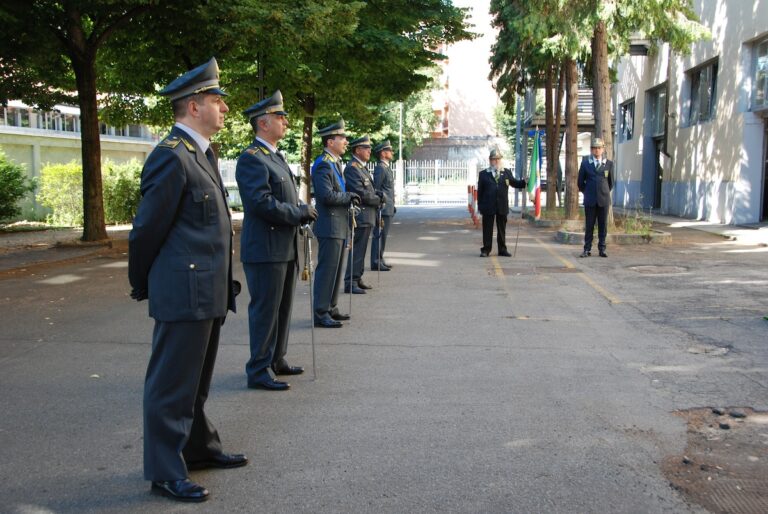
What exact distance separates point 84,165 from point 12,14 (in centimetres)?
362

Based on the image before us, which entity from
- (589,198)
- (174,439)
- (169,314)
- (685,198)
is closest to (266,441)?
(174,439)

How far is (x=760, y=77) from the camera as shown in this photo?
22688 mm

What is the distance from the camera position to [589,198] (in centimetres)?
1531

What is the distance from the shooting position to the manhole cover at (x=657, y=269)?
A: 13078 millimetres

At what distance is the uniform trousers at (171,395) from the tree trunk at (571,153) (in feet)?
59.0

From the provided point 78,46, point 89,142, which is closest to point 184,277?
point 89,142

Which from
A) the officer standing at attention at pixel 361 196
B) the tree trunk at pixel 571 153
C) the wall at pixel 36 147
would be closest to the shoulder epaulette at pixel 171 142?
the officer standing at attention at pixel 361 196

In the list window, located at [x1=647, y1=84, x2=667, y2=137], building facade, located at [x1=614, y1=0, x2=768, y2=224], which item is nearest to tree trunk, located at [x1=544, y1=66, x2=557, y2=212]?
building facade, located at [x1=614, y1=0, x2=768, y2=224]

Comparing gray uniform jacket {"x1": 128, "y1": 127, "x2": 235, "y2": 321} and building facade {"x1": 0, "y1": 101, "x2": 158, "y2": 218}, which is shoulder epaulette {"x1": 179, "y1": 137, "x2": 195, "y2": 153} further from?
building facade {"x1": 0, "y1": 101, "x2": 158, "y2": 218}

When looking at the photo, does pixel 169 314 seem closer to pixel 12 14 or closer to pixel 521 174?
pixel 12 14

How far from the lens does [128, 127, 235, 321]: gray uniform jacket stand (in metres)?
3.95

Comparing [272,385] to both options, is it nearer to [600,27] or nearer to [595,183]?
[595,183]

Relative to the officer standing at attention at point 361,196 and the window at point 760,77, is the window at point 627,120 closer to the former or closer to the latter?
the window at point 760,77

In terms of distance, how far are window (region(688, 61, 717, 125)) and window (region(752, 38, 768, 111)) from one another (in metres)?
3.13
